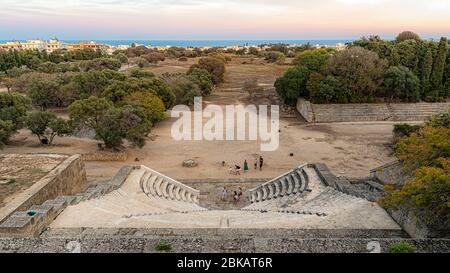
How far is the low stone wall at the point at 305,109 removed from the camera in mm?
37688

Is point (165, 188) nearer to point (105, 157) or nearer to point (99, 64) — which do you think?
point (105, 157)

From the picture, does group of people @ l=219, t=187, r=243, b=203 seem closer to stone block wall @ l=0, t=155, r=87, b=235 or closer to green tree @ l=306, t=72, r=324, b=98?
stone block wall @ l=0, t=155, r=87, b=235

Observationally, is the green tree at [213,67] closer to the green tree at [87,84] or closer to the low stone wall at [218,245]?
→ the green tree at [87,84]

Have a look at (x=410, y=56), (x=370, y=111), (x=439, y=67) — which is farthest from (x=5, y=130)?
(x=439, y=67)

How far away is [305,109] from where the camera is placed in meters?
39.2

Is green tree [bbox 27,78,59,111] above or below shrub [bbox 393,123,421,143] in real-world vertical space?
above

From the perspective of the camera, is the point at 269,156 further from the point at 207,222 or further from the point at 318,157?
the point at 207,222

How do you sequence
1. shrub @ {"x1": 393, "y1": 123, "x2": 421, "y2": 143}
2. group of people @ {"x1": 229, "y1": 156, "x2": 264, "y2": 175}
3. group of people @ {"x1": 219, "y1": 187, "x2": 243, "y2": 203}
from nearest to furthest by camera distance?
group of people @ {"x1": 219, "y1": 187, "x2": 243, "y2": 203}
group of people @ {"x1": 229, "y1": 156, "x2": 264, "y2": 175}
shrub @ {"x1": 393, "y1": 123, "x2": 421, "y2": 143}

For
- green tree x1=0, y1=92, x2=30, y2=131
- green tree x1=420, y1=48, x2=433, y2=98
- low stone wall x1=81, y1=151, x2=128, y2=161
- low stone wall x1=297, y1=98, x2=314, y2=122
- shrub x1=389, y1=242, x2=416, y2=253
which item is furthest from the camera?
green tree x1=420, y1=48, x2=433, y2=98

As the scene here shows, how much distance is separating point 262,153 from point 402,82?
64.8 ft

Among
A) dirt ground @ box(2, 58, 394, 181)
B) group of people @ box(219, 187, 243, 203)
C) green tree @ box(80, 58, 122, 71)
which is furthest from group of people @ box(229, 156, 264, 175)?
green tree @ box(80, 58, 122, 71)

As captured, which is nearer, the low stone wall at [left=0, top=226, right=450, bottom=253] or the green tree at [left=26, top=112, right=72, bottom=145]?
the low stone wall at [left=0, top=226, right=450, bottom=253]

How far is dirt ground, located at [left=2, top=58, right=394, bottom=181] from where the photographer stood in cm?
2373

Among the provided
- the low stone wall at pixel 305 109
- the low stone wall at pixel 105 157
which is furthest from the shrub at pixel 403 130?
the low stone wall at pixel 105 157
